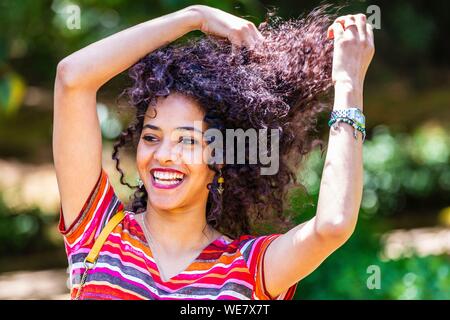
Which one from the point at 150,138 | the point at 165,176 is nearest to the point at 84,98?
the point at 150,138

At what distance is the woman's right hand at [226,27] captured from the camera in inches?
105

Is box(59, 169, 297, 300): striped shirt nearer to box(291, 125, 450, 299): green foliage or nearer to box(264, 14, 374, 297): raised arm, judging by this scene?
box(264, 14, 374, 297): raised arm

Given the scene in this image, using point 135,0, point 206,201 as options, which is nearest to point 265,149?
point 206,201

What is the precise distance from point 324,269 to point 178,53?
85.7 inches

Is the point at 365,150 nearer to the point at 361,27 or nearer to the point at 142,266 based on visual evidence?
the point at 361,27

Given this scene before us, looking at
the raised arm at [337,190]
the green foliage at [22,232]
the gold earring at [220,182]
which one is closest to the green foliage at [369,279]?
the gold earring at [220,182]

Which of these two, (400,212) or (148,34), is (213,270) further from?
(400,212)

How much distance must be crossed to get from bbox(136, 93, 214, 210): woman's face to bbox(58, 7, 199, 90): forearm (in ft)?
0.51

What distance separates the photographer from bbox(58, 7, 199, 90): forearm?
253 centimetres

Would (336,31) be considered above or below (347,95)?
above

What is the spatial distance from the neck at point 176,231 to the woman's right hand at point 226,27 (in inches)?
20.3

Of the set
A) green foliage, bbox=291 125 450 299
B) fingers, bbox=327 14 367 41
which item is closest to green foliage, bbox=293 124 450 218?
green foliage, bbox=291 125 450 299

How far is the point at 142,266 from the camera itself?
8.25ft

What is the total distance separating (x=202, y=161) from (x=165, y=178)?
0.12 m
